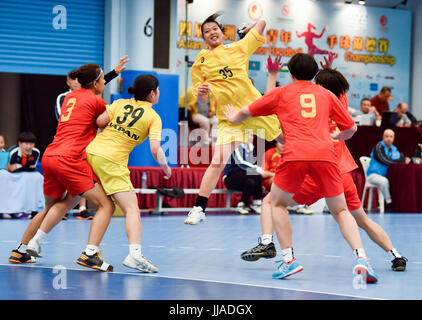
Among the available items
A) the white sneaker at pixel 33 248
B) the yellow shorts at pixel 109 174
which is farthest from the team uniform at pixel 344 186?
the white sneaker at pixel 33 248

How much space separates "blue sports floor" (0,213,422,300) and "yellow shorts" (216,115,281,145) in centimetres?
113

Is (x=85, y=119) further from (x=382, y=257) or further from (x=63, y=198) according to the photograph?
(x=382, y=257)

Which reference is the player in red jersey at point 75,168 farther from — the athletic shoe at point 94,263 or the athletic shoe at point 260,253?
the athletic shoe at point 260,253

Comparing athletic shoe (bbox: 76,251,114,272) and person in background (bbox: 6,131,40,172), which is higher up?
person in background (bbox: 6,131,40,172)

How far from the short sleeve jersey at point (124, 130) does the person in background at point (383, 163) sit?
8.41m

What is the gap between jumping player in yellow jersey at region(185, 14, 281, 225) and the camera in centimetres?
591

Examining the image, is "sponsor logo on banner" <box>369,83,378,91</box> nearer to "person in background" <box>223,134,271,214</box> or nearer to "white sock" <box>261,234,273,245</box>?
"person in background" <box>223,134,271,214</box>

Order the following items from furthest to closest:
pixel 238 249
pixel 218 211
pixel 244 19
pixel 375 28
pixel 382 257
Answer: pixel 375 28
pixel 244 19
pixel 218 211
pixel 238 249
pixel 382 257

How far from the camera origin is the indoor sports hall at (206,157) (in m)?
4.85

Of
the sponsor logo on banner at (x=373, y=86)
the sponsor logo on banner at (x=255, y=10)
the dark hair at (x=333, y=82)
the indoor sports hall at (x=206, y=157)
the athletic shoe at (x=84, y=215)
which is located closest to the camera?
the indoor sports hall at (x=206, y=157)

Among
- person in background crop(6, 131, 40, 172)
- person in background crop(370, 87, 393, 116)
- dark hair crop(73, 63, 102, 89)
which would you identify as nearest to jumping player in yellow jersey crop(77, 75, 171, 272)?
dark hair crop(73, 63, 102, 89)
